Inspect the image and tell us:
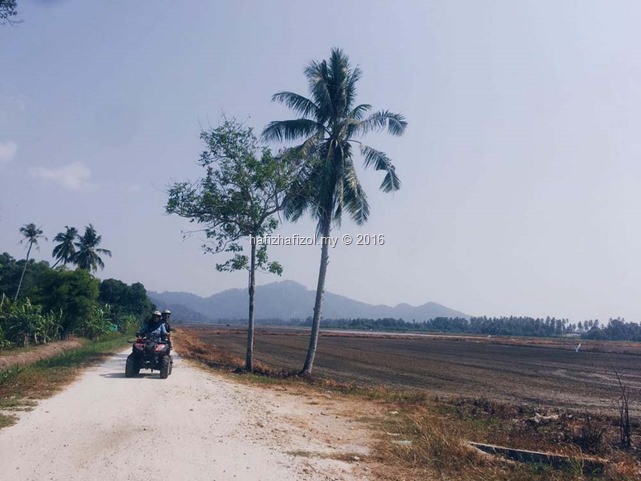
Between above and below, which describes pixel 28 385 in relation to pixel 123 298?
below

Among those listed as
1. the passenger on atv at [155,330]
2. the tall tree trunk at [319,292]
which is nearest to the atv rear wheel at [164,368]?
the passenger on atv at [155,330]

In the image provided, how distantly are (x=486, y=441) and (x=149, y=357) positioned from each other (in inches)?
365

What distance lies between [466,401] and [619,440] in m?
5.03

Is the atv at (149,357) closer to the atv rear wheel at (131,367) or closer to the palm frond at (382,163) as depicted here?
the atv rear wheel at (131,367)

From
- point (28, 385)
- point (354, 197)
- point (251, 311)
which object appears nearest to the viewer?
point (28, 385)

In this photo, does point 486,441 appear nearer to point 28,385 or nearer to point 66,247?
point 28,385

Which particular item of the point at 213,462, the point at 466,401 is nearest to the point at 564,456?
the point at 213,462

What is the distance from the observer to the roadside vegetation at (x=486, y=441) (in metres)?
6.98

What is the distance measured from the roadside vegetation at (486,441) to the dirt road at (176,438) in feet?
2.14

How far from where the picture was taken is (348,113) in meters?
21.2

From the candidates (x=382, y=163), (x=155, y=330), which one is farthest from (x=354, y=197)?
(x=155, y=330)

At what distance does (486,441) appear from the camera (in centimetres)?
880

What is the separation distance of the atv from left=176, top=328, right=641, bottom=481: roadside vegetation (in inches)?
222

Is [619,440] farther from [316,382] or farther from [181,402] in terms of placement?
[316,382]
